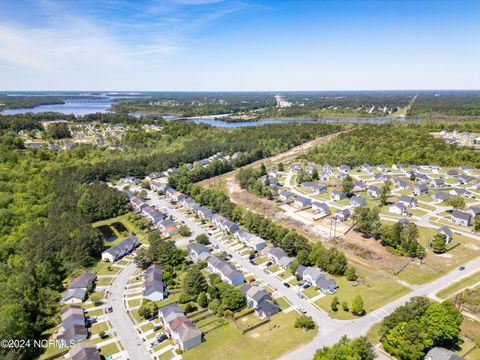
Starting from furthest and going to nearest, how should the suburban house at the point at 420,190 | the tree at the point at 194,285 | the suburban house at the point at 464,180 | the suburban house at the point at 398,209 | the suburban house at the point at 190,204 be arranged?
1. the suburban house at the point at 464,180
2. the suburban house at the point at 420,190
3. the suburban house at the point at 190,204
4. the suburban house at the point at 398,209
5. the tree at the point at 194,285

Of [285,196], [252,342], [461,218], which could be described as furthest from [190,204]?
[461,218]

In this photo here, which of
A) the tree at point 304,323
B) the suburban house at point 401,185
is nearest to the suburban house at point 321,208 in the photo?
the suburban house at point 401,185

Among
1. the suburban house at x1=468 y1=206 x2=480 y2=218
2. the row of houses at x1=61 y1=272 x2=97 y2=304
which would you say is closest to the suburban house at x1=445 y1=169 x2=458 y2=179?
the suburban house at x1=468 y1=206 x2=480 y2=218

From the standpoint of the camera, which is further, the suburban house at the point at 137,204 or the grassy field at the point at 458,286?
the suburban house at the point at 137,204

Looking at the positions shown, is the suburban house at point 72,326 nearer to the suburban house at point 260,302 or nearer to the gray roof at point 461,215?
the suburban house at point 260,302

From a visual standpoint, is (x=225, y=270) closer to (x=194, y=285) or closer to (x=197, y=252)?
(x=194, y=285)

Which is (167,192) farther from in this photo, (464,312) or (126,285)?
(464,312)

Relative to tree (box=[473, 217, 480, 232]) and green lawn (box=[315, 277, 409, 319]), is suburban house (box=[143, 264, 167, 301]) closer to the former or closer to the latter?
green lawn (box=[315, 277, 409, 319])
